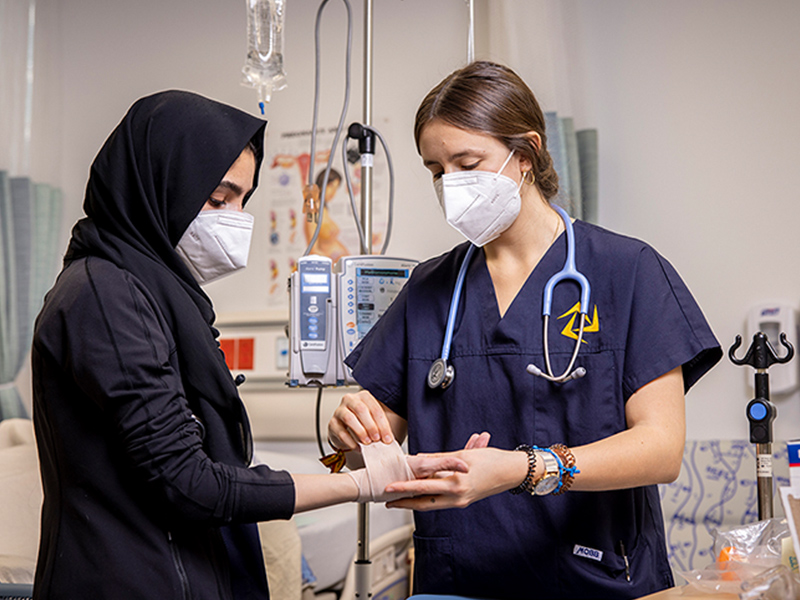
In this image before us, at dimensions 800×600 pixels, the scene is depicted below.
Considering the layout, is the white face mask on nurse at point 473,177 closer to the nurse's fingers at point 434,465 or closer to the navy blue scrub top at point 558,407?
the navy blue scrub top at point 558,407

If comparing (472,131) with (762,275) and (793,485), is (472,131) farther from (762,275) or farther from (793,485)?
(762,275)

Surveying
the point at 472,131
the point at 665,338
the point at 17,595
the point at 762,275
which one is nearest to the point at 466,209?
the point at 472,131

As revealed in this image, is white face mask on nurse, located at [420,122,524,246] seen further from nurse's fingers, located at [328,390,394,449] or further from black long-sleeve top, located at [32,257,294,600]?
black long-sleeve top, located at [32,257,294,600]

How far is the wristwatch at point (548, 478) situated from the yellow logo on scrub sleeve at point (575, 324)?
0.81ft

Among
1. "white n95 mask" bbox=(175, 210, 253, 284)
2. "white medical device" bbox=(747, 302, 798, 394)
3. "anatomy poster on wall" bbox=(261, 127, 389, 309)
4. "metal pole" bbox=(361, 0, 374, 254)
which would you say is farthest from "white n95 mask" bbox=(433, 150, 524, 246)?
"anatomy poster on wall" bbox=(261, 127, 389, 309)

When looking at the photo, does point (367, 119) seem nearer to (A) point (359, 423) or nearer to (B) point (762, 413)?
(A) point (359, 423)

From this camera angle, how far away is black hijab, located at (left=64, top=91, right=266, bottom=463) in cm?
104

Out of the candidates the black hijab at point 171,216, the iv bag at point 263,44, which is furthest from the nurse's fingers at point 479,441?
the iv bag at point 263,44

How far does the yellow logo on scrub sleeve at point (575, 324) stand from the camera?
4.03 ft

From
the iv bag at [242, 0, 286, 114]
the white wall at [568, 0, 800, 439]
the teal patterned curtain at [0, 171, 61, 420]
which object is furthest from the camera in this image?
the teal patterned curtain at [0, 171, 61, 420]

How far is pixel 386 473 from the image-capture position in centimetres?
110

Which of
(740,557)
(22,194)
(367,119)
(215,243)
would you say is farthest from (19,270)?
(740,557)

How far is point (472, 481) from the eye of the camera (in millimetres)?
1034

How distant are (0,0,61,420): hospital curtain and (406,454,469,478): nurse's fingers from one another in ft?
6.30
